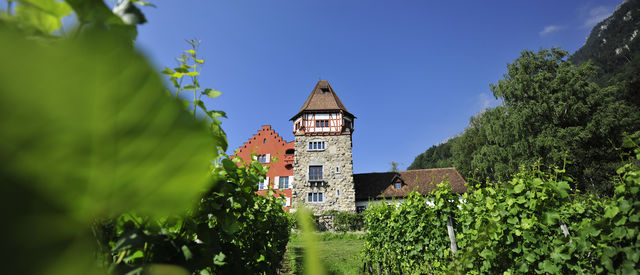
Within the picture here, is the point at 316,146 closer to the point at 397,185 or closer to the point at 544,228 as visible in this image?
the point at 397,185

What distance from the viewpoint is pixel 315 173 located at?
73.8 feet

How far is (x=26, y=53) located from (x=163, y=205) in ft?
0.37

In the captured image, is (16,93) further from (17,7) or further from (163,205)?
(17,7)

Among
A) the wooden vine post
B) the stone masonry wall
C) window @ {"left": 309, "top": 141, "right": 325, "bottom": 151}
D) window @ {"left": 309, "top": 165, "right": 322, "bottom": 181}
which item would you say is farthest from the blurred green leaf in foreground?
window @ {"left": 309, "top": 141, "right": 325, "bottom": 151}

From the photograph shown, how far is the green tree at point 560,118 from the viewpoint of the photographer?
18.8 meters

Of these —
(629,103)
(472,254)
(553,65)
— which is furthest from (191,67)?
(629,103)

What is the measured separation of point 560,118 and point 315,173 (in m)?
Answer: 16.5

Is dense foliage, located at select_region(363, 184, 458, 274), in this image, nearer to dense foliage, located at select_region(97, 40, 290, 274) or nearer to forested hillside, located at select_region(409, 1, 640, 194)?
dense foliage, located at select_region(97, 40, 290, 274)

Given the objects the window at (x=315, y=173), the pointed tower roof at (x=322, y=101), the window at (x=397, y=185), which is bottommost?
the window at (x=397, y=185)

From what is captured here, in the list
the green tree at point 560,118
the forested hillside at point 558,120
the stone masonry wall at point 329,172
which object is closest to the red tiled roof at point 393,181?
the stone masonry wall at point 329,172

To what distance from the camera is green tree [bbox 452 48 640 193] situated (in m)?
18.8

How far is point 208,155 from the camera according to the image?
0.21 meters

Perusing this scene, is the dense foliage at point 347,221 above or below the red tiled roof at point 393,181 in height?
below

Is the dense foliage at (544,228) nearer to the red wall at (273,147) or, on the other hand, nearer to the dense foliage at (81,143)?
the dense foliage at (81,143)
